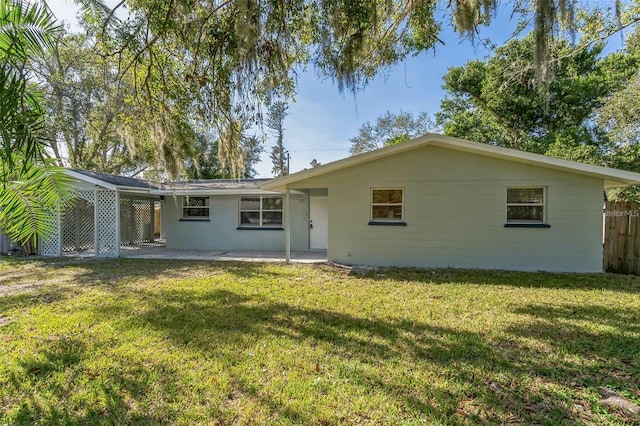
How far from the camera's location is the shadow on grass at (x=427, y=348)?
8.65 ft

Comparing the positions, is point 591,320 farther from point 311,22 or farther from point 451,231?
point 311,22

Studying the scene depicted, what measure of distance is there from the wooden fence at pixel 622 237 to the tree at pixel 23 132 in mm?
10419

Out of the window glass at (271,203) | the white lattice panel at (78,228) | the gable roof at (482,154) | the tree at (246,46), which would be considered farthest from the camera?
the white lattice panel at (78,228)

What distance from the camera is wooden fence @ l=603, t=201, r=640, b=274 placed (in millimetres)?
7438

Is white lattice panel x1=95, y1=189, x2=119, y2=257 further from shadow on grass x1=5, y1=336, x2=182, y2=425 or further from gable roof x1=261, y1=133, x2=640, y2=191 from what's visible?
shadow on grass x1=5, y1=336, x2=182, y2=425

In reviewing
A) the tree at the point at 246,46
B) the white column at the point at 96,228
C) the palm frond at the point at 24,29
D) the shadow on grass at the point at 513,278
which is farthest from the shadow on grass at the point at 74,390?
the white column at the point at 96,228

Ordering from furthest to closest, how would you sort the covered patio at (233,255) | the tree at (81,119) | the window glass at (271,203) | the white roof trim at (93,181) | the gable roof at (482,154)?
1. the tree at (81,119)
2. the window glass at (271,203)
3. the white roof trim at (93,181)
4. the covered patio at (233,255)
5. the gable roof at (482,154)

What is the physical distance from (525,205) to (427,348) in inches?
249

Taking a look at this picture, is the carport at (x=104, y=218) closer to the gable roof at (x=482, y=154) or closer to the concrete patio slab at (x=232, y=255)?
the concrete patio slab at (x=232, y=255)

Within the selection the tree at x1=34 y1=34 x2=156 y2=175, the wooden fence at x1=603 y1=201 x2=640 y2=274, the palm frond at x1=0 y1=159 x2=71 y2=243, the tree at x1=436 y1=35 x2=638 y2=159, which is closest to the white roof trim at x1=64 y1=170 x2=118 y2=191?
the tree at x1=34 y1=34 x2=156 y2=175

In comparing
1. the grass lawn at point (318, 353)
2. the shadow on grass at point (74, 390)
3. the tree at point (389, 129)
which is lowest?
the shadow on grass at point (74, 390)

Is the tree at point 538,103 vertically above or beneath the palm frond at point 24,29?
above

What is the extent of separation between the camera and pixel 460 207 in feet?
27.6

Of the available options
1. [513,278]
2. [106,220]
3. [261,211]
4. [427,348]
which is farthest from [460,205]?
[106,220]
